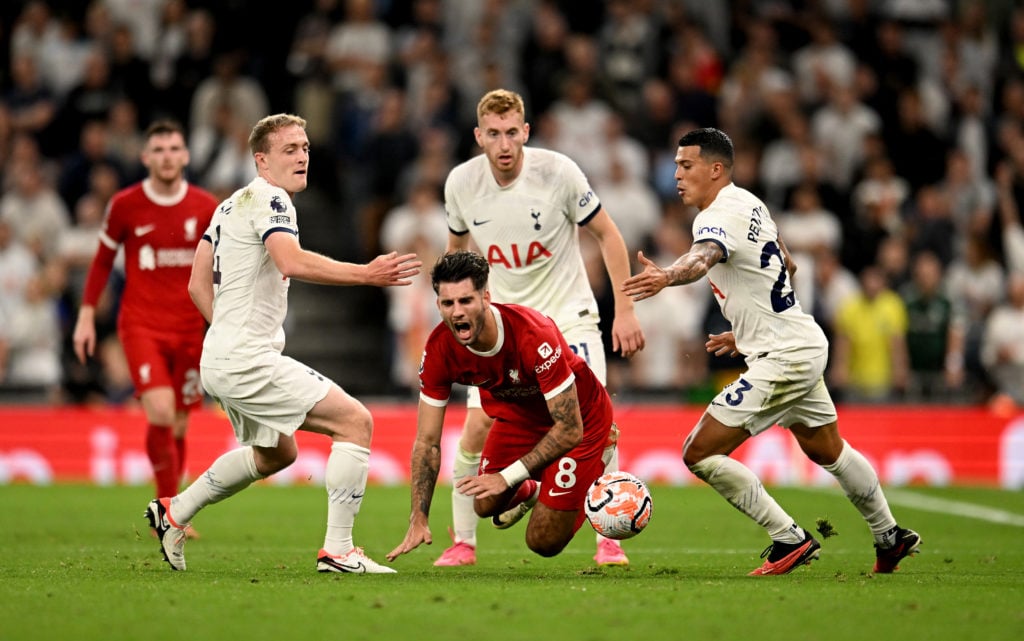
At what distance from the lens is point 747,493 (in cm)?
849

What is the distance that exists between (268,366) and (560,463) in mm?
1728

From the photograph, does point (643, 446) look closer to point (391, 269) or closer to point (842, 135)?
point (842, 135)

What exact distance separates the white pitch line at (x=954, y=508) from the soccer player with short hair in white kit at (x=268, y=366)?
21.4ft

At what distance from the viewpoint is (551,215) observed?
31.3 feet

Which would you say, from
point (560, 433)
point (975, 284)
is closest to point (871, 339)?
point (975, 284)

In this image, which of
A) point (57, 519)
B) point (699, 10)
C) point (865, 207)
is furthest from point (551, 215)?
point (699, 10)

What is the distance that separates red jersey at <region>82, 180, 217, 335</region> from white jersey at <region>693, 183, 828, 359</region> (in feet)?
14.1

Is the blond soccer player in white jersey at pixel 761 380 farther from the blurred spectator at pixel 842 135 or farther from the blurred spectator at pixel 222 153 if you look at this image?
the blurred spectator at pixel 842 135

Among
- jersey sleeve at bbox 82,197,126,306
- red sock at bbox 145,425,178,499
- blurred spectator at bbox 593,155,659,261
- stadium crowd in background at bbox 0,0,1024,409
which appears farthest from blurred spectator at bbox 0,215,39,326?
red sock at bbox 145,425,178,499

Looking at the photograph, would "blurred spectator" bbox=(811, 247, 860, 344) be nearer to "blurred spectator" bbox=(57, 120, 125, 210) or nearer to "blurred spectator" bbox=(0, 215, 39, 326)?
"blurred spectator" bbox=(57, 120, 125, 210)

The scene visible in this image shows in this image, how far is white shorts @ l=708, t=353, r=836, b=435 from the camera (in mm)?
8461

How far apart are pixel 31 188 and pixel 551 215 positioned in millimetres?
10421

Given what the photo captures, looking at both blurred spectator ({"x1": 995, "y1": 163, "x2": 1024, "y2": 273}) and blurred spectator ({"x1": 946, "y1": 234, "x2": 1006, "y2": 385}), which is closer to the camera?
blurred spectator ({"x1": 946, "y1": 234, "x2": 1006, "y2": 385})

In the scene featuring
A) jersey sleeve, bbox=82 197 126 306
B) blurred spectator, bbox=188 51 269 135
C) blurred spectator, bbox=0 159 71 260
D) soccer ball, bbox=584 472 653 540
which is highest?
blurred spectator, bbox=188 51 269 135
